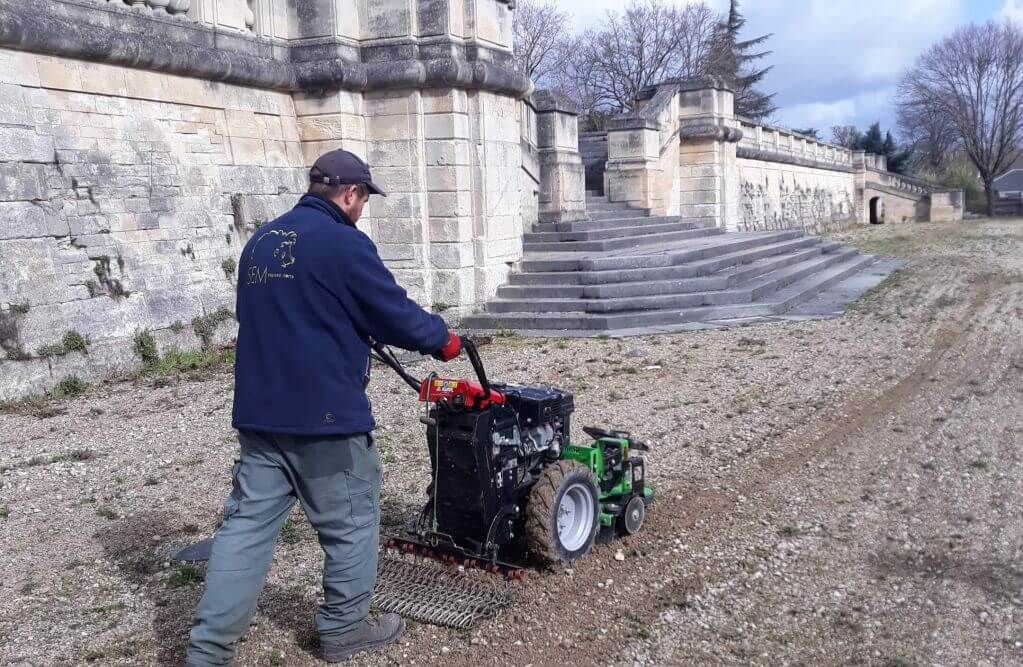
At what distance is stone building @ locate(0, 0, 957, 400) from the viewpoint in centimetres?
748

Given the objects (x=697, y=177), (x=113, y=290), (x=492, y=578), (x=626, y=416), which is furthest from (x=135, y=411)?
(x=697, y=177)

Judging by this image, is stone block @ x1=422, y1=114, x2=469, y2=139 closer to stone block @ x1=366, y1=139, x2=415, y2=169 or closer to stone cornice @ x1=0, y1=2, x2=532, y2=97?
stone block @ x1=366, y1=139, x2=415, y2=169

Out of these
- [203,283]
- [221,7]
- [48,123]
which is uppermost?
[221,7]

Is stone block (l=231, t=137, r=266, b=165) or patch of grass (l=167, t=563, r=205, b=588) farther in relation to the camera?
stone block (l=231, t=137, r=266, b=165)

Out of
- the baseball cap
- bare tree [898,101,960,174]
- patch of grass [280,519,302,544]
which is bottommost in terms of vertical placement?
patch of grass [280,519,302,544]

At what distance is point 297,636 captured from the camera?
3.50 metres

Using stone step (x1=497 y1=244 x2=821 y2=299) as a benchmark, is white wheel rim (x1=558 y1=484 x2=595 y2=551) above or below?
below

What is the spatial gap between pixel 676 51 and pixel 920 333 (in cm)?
3091

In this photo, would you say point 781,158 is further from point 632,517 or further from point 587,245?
point 632,517

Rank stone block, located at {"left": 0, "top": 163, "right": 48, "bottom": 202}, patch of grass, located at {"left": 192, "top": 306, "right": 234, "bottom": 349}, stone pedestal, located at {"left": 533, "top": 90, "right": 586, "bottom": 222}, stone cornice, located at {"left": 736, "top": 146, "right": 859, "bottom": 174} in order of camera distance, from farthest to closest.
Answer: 1. stone cornice, located at {"left": 736, "top": 146, "right": 859, "bottom": 174}
2. stone pedestal, located at {"left": 533, "top": 90, "right": 586, "bottom": 222}
3. patch of grass, located at {"left": 192, "top": 306, "right": 234, "bottom": 349}
4. stone block, located at {"left": 0, "top": 163, "right": 48, "bottom": 202}

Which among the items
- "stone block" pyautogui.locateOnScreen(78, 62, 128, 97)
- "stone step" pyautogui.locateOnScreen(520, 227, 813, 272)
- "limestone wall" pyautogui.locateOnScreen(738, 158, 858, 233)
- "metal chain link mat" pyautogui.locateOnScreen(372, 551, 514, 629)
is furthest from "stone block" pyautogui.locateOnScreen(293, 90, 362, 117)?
"limestone wall" pyautogui.locateOnScreen(738, 158, 858, 233)

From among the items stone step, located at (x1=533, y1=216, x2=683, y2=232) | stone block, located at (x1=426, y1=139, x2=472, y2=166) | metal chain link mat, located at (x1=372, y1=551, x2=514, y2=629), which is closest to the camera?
metal chain link mat, located at (x1=372, y1=551, x2=514, y2=629)

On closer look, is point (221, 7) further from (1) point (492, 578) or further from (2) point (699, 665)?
(2) point (699, 665)

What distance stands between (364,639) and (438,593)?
19.4 inches
